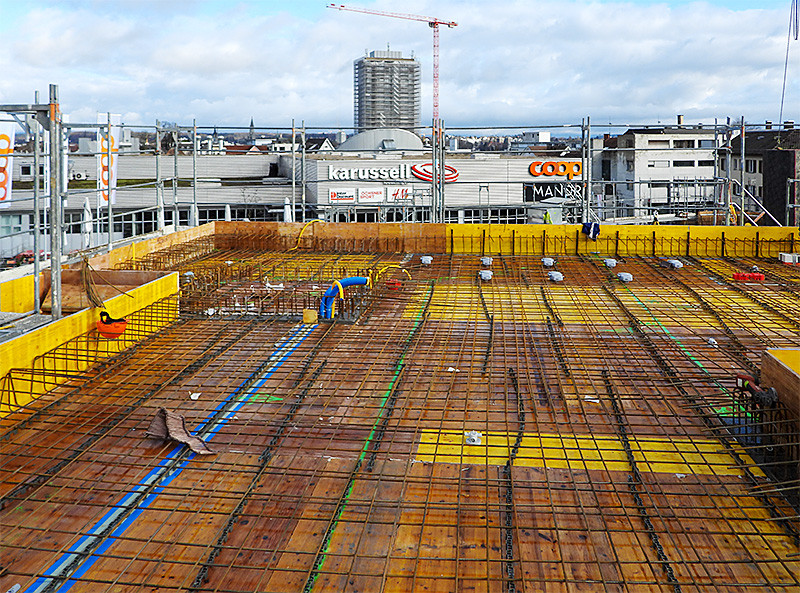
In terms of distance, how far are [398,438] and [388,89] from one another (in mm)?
106024

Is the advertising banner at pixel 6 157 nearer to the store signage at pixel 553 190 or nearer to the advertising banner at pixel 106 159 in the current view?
the advertising banner at pixel 106 159

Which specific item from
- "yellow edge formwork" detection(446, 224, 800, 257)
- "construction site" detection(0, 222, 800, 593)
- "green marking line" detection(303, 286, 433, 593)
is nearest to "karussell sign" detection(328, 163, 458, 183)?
"yellow edge formwork" detection(446, 224, 800, 257)

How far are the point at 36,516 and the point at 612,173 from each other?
49.0m

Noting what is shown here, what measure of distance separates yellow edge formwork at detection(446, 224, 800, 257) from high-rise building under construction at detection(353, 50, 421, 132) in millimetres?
90207

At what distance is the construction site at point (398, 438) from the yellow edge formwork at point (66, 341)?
0.10ft

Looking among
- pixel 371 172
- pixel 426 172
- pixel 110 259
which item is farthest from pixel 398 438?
pixel 371 172

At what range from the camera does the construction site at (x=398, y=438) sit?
443cm

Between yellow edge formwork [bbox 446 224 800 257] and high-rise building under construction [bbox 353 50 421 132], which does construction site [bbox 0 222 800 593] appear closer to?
yellow edge formwork [bbox 446 224 800 257]

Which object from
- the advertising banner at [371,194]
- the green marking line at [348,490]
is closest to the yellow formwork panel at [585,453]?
the green marking line at [348,490]

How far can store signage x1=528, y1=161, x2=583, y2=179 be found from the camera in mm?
36312

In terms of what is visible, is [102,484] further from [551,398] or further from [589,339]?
[589,339]

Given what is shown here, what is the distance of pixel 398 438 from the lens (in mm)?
6230

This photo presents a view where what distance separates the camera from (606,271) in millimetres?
13188

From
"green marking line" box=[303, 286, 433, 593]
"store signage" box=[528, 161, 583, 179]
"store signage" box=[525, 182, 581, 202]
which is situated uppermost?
"store signage" box=[528, 161, 583, 179]
